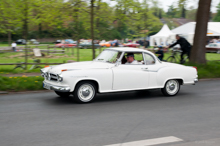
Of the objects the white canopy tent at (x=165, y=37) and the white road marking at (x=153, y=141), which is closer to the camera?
the white road marking at (x=153, y=141)

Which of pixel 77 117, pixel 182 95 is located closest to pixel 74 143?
pixel 77 117

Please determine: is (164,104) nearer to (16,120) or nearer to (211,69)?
(16,120)

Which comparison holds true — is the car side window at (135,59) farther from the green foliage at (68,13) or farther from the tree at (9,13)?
the tree at (9,13)

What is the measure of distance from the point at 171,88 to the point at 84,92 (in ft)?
9.99

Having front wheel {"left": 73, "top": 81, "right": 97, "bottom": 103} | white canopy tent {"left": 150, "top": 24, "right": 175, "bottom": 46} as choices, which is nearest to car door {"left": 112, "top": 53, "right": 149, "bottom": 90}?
front wheel {"left": 73, "top": 81, "right": 97, "bottom": 103}

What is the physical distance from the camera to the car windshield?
886cm

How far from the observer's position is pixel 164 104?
8344 millimetres

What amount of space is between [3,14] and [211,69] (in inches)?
428

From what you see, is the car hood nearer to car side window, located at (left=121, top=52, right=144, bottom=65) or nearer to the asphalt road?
car side window, located at (left=121, top=52, right=144, bottom=65)

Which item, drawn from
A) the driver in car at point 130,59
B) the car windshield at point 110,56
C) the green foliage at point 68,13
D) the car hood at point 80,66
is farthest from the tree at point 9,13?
the driver in car at point 130,59

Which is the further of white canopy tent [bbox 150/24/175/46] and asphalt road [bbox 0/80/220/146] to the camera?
white canopy tent [bbox 150/24/175/46]

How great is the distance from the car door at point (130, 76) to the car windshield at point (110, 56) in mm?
334

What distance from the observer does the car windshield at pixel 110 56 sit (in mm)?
8859

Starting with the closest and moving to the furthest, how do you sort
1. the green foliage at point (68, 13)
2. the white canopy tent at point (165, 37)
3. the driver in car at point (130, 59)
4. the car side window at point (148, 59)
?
1. the driver in car at point (130, 59)
2. the car side window at point (148, 59)
3. the green foliage at point (68, 13)
4. the white canopy tent at point (165, 37)
